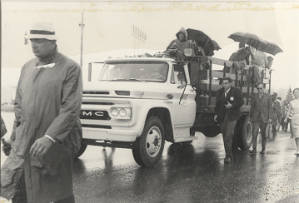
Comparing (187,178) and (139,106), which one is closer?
(187,178)

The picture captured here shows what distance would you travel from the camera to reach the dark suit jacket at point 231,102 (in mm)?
7906

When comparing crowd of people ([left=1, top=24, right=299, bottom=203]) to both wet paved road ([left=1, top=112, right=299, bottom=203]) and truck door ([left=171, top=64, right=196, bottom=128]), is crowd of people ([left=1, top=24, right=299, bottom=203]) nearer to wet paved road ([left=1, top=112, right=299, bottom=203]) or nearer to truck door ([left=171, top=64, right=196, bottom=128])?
wet paved road ([left=1, top=112, right=299, bottom=203])

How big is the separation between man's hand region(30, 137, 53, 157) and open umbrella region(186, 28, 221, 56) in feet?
14.4

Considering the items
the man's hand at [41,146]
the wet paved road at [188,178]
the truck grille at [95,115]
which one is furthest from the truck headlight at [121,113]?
the man's hand at [41,146]

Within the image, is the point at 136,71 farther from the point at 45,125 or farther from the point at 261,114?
the point at 45,125

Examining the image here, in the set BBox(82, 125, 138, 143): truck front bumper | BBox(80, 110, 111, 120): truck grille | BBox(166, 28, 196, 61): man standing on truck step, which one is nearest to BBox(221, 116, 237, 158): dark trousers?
BBox(166, 28, 196, 61): man standing on truck step

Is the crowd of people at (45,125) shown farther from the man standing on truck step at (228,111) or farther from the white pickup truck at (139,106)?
the man standing on truck step at (228,111)

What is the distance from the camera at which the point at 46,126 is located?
3400mm

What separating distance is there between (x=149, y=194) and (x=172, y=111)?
2.54 metres

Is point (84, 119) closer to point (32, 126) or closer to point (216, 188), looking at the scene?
point (216, 188)

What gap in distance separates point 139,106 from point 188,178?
53.2 inches

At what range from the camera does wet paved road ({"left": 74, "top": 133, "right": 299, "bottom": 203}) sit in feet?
17.2

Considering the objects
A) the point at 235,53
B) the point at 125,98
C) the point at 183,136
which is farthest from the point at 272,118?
the point at 125,98

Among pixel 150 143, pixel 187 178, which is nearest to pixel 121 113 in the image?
pixel 150 143
